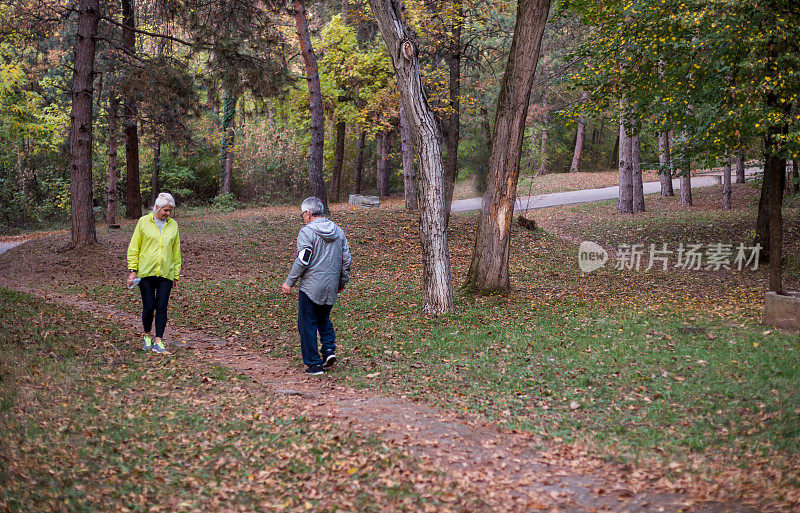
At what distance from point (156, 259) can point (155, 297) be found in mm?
541

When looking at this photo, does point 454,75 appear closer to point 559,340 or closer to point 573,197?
point 559,340

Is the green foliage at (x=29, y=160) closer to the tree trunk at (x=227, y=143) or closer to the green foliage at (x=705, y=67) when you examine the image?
the tree trunk at (x=227, y=143)

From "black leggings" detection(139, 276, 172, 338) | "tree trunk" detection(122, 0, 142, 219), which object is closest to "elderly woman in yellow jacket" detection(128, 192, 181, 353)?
"black leggings" detection(139, 276, 172, 338)

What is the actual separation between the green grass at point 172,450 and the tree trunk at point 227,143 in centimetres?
2215

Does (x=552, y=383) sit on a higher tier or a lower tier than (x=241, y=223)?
lower

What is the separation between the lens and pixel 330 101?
2838 centimetres

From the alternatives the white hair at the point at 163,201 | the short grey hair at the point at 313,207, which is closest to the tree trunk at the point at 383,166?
the white hair at the point at 163,201

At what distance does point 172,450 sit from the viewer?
16.3 feet

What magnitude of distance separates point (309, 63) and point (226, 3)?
119 inches

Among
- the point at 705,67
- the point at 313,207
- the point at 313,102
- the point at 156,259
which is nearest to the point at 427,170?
the point at 313,207

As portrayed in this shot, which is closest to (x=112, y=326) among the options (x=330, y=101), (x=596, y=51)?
(x=596, y=51)

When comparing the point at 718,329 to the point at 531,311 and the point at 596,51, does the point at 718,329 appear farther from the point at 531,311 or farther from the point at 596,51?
the point at 596,51

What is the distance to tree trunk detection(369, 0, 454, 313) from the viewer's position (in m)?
9.98

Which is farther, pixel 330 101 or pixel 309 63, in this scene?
pixel 330 101
